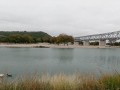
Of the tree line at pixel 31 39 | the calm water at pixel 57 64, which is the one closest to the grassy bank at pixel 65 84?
the calm water at pixel 57 64

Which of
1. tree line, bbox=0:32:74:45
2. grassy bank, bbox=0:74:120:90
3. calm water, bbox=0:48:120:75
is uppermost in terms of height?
tree line, bbox=0:32:74:45

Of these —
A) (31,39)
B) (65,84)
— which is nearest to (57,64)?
(65,84)

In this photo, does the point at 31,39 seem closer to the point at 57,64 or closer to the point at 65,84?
the point at 57,64

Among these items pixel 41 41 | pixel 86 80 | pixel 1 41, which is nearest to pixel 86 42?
pixel 41 41

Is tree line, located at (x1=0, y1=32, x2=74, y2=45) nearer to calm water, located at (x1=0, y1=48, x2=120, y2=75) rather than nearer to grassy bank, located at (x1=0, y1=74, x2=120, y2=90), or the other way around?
calm water, located at (x1=0, y1=48, x2=120, y2=75)

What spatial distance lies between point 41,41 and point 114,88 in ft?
528

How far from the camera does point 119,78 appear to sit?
7793 mm

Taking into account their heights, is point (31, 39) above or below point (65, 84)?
above

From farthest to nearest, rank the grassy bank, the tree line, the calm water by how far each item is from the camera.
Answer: the tree line, the calm water, the grassy bank

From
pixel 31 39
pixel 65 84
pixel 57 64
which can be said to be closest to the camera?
pixel 65 84

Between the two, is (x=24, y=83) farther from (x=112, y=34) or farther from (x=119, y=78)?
(x=112, y=34)

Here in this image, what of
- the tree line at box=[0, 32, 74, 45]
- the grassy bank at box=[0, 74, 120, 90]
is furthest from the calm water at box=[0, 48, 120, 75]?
the tree line at box=[0, 32, 74, 45]

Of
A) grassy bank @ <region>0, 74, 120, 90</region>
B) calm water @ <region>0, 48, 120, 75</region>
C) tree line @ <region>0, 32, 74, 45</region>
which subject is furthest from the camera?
tree line @ <region>0, 32, 74, 45</region>

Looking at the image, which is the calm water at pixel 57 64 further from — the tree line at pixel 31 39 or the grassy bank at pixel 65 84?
the tree line at pixel 31 39
